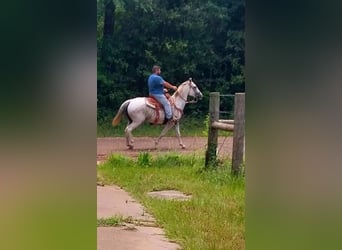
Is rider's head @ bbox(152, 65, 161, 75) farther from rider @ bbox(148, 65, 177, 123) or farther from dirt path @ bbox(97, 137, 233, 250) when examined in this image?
dirt path @ bbox(97, 137, 233, 250)

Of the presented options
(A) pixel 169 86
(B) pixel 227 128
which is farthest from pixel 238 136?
(A) pixel 169 86

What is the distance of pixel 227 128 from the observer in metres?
2.39

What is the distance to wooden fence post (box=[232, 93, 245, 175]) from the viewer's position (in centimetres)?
217

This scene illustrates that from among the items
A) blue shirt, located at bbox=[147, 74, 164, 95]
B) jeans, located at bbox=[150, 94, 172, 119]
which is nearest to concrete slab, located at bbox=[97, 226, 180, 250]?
jeans, located at bbox=[150, 94, 172, 119]

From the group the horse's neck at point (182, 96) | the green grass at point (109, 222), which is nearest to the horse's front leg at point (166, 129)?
the horse's neck at point (182, 96)

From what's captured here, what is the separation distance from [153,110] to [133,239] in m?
0.60

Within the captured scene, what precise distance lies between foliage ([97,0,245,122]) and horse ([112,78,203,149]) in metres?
0.03

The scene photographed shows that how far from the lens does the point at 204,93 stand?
227 cm

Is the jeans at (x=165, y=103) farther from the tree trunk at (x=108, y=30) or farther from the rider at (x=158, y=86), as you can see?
the tree trunk at (x=108, y=30)
